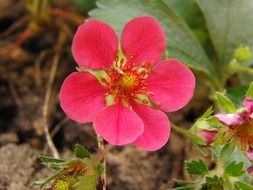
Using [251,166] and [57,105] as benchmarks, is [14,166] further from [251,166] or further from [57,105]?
[251,166]

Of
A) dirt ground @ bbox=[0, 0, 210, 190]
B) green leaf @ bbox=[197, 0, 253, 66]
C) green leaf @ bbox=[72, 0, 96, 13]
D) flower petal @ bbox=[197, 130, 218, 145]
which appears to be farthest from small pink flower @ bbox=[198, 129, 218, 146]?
green leaf @ bbox=[72, 0, 96, 13]

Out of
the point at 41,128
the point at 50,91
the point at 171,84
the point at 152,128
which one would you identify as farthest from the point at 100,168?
the point at 50,91

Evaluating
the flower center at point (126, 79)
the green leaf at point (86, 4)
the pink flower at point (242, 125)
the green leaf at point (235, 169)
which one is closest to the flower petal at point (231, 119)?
the pink flower at point (242, 125)

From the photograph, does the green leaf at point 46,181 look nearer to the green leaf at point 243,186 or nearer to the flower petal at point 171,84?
the flower petal at point 171,84

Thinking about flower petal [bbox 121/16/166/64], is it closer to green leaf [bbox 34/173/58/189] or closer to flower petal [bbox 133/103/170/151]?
flower petal [bbox 133/103/170/151]

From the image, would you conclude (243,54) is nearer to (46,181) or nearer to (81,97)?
(81,97)

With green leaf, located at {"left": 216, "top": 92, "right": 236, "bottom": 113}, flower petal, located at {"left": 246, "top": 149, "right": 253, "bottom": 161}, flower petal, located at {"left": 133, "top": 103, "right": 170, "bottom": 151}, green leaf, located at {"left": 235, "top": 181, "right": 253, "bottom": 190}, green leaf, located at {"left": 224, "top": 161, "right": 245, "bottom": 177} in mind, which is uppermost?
green leaf, located at {"left": 216, "top": 92, "right": 236, "bottom": 113}
